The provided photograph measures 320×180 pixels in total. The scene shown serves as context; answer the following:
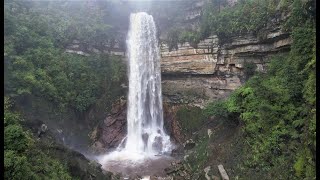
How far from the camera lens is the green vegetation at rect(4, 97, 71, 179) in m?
9.91

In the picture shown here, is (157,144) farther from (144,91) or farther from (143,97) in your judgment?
(144,91)

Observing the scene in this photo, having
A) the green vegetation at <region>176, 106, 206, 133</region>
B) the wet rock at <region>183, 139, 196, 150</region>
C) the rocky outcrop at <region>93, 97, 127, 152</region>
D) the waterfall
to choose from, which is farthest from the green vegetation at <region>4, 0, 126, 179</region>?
the wet rock at <region>183, 139, 196, 150</region>

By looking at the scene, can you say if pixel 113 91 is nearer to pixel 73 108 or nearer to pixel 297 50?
pixel 73 108

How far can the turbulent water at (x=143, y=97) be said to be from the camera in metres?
23.4

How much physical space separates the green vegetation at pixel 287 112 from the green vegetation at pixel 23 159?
8.60 meters

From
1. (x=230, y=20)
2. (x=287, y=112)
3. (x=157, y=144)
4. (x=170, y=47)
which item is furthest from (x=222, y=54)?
(x=287, y=112)

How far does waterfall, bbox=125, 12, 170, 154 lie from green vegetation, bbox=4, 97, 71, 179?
10946 mm

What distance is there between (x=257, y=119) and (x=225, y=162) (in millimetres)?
2707

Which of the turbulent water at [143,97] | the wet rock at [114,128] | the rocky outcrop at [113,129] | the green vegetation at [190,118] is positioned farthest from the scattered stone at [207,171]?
the wet rock at [114,128]

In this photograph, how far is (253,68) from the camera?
69.3 ft

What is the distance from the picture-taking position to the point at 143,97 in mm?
25578

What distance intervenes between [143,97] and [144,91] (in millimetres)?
523

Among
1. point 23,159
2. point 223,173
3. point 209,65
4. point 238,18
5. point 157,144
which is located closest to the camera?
point 23,159

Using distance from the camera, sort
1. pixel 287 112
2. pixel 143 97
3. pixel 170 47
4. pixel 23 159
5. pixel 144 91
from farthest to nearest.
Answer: pixel 144 91 → pixel 143 97 → pixel 170 47 → pixel 287 112 → pixel 23 159
